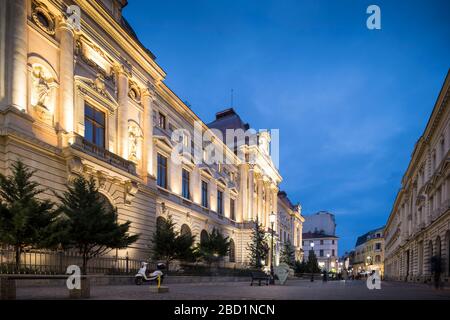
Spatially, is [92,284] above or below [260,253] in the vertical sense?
above

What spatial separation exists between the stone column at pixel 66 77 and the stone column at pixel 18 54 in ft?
8.06

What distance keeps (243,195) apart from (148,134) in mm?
24925

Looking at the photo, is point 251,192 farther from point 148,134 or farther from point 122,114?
point 122,114

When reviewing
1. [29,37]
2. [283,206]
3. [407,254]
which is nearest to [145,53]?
[29,37]

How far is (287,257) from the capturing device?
56.5 m

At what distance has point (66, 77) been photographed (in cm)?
2125

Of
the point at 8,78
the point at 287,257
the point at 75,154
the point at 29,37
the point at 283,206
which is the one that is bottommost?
the point at 287,257

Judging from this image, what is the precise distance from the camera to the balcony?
829 inches

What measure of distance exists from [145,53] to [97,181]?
Result: 36.6 feet

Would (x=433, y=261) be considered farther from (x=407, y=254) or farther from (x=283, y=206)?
(x=283, y=206)

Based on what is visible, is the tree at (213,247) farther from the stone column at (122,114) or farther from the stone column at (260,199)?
the stone column at (260,199)

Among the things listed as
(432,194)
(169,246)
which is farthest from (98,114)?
(432,194)

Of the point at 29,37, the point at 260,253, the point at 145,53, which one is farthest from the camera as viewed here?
the point at 260,253

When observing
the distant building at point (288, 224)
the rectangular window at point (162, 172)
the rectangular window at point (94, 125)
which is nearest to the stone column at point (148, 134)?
the rectangular window at point (162, 172)
